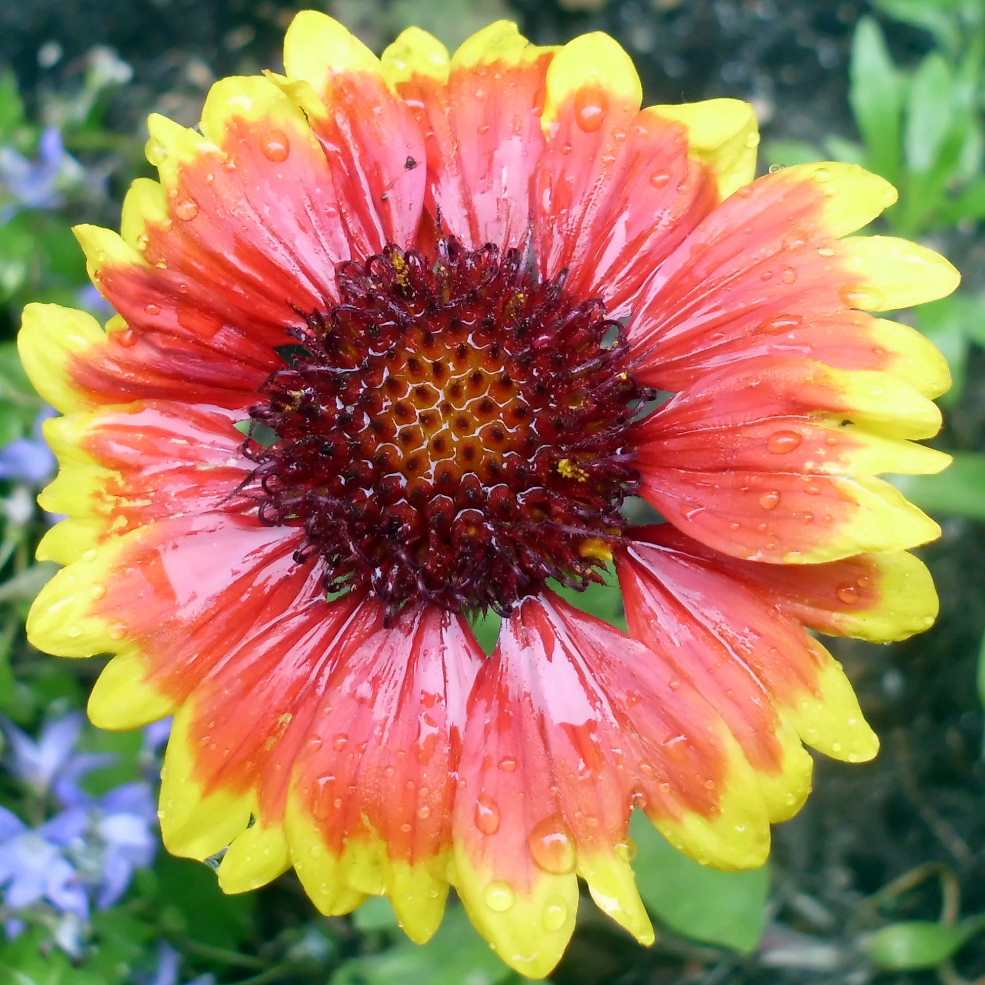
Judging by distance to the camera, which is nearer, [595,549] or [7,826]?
[595,549]

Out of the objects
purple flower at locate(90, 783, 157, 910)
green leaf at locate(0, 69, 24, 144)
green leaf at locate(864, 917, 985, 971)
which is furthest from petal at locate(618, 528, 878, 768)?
green leaf at locate(0, 69, 24, 144)

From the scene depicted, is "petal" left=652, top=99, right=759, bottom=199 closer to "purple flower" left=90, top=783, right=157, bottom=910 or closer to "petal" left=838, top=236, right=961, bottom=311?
"petal" left=838, top=236, right=961, bottom=311

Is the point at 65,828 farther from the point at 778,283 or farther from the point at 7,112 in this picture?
the point at 7,112

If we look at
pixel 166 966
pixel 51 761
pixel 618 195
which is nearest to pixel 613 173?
A: pixel 618 195

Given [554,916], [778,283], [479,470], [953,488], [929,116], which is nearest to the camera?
[554,916]

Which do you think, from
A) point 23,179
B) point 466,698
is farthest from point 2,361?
point 466,698

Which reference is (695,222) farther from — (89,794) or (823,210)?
(89,794)

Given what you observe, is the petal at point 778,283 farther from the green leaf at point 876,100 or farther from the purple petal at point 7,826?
the purple petal at point 7,826

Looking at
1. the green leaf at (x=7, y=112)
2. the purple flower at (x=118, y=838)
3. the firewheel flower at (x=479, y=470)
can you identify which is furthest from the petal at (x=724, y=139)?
the green leaf at (x=7, y=112)
